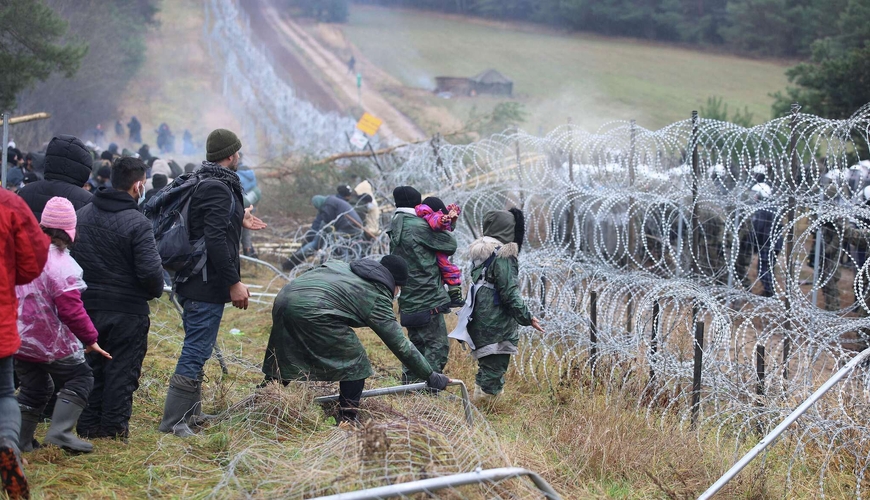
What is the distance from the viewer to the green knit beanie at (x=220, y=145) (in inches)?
176

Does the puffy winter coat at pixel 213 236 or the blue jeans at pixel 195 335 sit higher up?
the puffy winter coat at pixel 213 236

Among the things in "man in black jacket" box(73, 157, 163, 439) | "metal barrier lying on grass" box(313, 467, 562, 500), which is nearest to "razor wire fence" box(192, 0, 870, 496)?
"metal barrier lying on grass" box(313, 467, 562, 500)

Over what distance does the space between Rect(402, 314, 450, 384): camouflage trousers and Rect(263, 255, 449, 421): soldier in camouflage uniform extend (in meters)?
1.27

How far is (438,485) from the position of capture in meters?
2.87

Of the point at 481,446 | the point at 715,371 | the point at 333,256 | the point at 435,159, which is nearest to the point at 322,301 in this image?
the point at 481,446

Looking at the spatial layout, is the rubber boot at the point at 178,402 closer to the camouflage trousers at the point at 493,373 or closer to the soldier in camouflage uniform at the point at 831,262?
the camouflage trousers at the point at 493,373

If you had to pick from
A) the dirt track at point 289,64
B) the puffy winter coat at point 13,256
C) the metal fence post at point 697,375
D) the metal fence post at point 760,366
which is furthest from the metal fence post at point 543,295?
the dirt track at point 289,64

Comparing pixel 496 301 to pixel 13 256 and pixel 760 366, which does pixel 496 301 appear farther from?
pixel 13 256

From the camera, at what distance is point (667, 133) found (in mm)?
7391

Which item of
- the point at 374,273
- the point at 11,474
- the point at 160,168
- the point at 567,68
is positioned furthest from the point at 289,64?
the point at 11,474

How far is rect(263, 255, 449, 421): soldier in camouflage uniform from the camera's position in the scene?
169 inches

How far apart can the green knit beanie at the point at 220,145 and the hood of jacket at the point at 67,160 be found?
1.13 metres

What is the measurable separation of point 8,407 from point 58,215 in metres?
0.94

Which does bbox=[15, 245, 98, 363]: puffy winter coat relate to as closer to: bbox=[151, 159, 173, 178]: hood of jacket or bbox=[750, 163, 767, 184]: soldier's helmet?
bbox=[750, 163, 767, 184]: soldier's helmet
